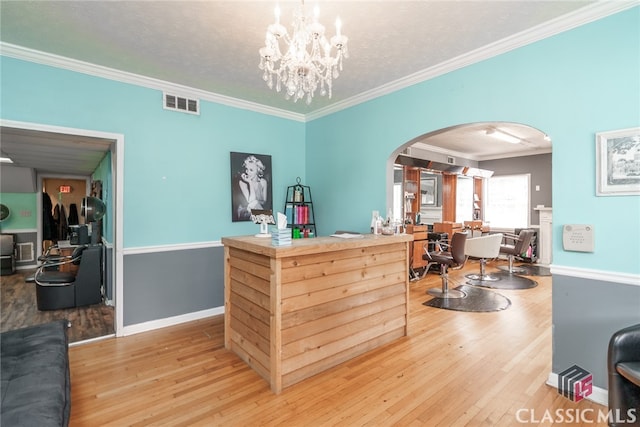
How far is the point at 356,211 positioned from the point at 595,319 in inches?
99.4

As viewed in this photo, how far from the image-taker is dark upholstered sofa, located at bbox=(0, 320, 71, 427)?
137cm

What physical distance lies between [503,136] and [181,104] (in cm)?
577

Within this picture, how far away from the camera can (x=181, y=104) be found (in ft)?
11.8

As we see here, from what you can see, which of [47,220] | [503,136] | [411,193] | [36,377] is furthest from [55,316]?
[503,136]

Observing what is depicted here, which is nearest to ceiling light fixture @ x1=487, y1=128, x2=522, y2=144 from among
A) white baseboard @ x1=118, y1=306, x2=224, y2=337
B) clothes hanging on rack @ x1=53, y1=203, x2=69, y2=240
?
white baseboard @ x1=118, y1=306, x2=224, y2=337

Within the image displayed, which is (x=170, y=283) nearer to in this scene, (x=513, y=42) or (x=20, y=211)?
(x=513, y=42)

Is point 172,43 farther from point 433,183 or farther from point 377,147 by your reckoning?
point 433,183

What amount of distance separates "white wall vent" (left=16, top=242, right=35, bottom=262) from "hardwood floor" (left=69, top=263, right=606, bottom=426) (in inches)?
230

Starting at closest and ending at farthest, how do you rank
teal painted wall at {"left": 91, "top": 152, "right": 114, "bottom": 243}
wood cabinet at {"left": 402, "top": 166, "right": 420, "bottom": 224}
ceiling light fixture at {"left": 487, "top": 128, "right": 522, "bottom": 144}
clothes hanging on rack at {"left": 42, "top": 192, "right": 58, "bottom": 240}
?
teal painted wall at {"left": 91, "top": 152, "right": 114, "bottom": 243} < ceiling light fixture at {"left": 487, "top": 128, "right": 522, "bottom": 144} < wood cabinet at {"left": 402, "top": 166, "right": 420, "bottom": 224} < clothes hanging on rack at {"left": 42, "top": 192, "right": 58, "bottom": 240}

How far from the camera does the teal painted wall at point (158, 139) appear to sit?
284 centimetres

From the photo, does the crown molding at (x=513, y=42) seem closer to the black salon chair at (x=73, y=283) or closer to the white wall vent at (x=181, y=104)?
the white wall vent at (x=181, y=104)

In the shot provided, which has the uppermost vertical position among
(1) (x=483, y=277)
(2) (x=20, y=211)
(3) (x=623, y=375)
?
(2) (x=20, y=211)

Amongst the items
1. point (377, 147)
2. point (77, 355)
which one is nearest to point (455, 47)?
point (377, 147)

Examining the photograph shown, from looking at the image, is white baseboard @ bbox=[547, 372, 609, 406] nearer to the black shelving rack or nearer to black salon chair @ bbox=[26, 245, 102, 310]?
the black shelving rack
